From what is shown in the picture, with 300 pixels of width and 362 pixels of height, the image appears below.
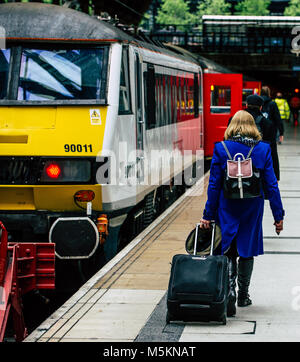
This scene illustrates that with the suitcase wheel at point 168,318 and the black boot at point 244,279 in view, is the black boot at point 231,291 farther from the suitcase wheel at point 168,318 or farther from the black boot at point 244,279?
the suitcase wheel at point 168,318

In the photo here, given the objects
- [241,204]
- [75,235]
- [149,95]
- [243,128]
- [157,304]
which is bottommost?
[157,304]

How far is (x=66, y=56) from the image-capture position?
32.8ft

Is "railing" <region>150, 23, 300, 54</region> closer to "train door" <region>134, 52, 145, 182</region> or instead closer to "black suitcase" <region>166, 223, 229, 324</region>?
"train door" <region>134, 52, 145, 182</region>

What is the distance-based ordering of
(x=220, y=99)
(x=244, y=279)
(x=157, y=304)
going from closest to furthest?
(x=244, y=279) → (x=157, y=304) → (x=220, y=99)

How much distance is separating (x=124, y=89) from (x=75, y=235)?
1.97 metres

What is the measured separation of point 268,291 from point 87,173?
262 centimetres

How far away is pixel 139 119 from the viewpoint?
35.8ft

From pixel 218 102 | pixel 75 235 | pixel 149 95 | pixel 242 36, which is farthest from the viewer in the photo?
pixel 242 36

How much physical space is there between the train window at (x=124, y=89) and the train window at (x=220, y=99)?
11.2 m

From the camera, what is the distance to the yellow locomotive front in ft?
30.7

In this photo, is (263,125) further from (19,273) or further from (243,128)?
(19,273)

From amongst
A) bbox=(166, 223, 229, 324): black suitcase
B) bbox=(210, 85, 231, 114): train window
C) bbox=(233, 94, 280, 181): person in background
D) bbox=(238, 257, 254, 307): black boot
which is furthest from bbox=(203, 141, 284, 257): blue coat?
bbox=(210, 85, 231, 114): train window

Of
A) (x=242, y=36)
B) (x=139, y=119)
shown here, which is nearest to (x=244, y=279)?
(x=139, y=119)

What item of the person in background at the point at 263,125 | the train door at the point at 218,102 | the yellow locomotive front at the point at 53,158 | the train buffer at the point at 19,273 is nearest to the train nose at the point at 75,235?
the yellow locomotive front at the point at 53,158
